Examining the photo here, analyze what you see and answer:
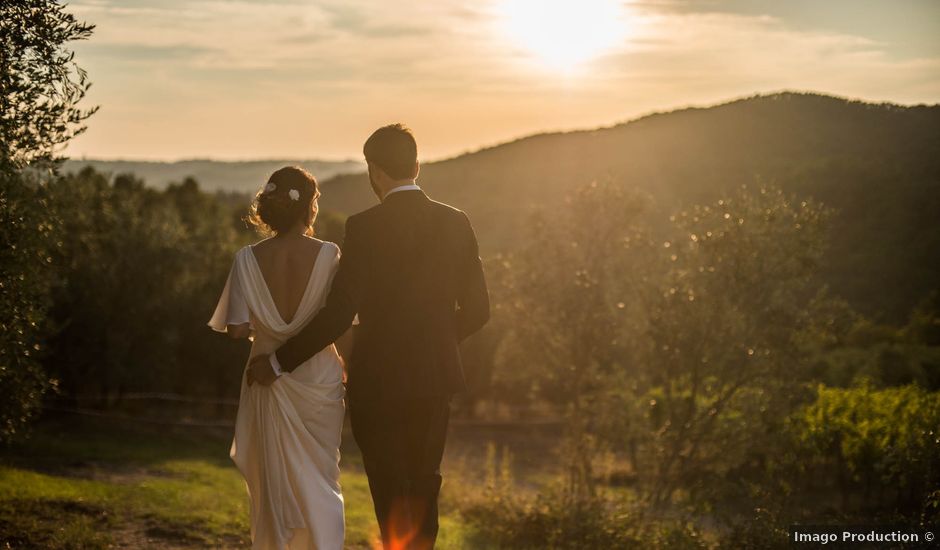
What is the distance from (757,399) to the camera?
677 inches

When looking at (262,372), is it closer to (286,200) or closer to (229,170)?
(286,200)

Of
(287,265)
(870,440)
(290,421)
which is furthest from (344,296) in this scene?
(870,440)

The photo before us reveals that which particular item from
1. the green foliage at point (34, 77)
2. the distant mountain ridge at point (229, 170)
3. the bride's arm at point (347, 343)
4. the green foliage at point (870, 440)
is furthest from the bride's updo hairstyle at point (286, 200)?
the distant mountain ridge at point (229, 170)

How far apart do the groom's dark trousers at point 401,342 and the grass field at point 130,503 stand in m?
5.04

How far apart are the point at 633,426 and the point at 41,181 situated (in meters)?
11.5

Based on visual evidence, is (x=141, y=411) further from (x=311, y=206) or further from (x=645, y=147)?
(x=645, y=147)

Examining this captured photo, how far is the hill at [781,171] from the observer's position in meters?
42.4

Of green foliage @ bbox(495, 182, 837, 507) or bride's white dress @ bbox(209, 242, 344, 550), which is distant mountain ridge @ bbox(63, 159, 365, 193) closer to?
green foliage @ bbox(495, 182, 837, 507)

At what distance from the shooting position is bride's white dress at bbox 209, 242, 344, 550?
259 inches

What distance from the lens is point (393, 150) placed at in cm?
609

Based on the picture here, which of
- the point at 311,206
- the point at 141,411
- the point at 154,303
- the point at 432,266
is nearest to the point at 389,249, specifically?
the point at 432,266

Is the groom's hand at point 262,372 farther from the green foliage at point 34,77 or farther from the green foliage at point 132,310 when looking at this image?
the green foliage at point 132,310

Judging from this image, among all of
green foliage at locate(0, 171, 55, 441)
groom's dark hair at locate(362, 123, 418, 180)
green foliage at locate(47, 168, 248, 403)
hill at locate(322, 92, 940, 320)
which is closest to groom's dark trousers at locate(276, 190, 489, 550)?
groom's dark hair at locate(362, 123, 418, 180)

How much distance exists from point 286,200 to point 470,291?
1.37 m
